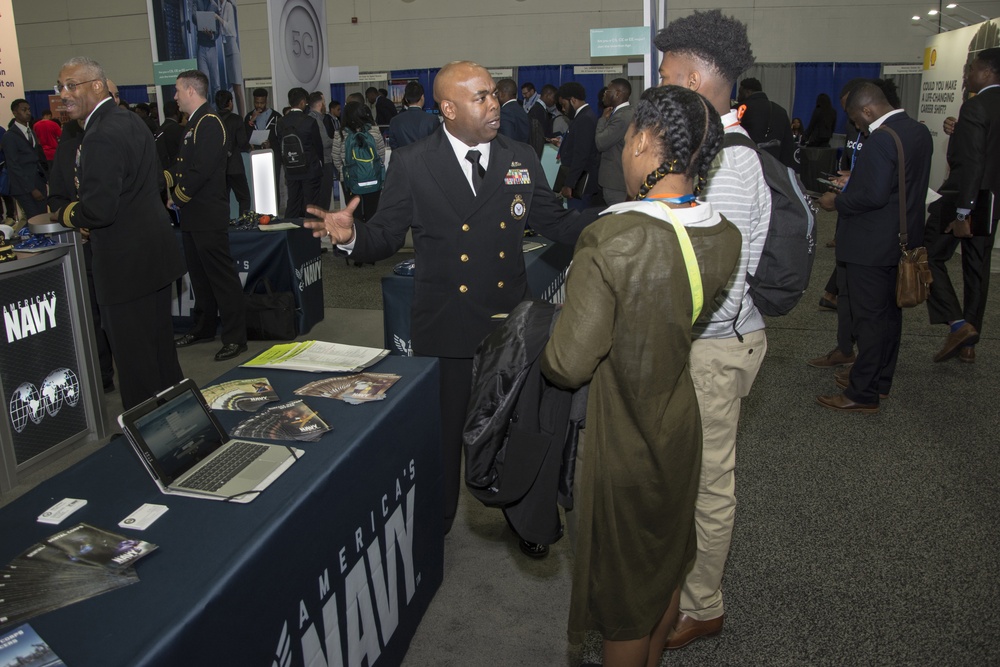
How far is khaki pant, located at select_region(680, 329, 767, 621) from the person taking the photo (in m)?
2.00

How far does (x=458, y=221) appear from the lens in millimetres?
2424

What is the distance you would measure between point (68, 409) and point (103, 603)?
2.79 metres

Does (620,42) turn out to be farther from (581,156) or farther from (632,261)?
(632,261)

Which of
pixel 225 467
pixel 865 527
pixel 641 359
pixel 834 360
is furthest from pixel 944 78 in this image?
pixel 225 467

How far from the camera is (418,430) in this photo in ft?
7.07

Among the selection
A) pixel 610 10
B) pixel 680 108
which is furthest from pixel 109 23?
pixel 680 108

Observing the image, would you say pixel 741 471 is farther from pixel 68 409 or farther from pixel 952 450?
pixel 68 409

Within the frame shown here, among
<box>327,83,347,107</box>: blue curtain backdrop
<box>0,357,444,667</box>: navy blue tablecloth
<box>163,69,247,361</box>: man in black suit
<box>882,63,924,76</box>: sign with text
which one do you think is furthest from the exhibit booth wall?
<box>0,357,444,667</box>: navy blue tablecloth

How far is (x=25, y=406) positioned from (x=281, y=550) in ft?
8.27

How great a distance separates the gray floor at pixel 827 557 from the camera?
2.25 meters

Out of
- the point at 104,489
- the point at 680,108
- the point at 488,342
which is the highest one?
the point at 680,108

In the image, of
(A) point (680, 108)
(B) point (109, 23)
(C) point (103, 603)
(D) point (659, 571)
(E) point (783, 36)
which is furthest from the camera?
(B) point (109, 23)

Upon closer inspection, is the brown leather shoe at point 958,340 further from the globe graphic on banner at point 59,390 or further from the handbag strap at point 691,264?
the globe graphic on banner at point 59,390

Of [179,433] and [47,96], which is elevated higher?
[47,96]
